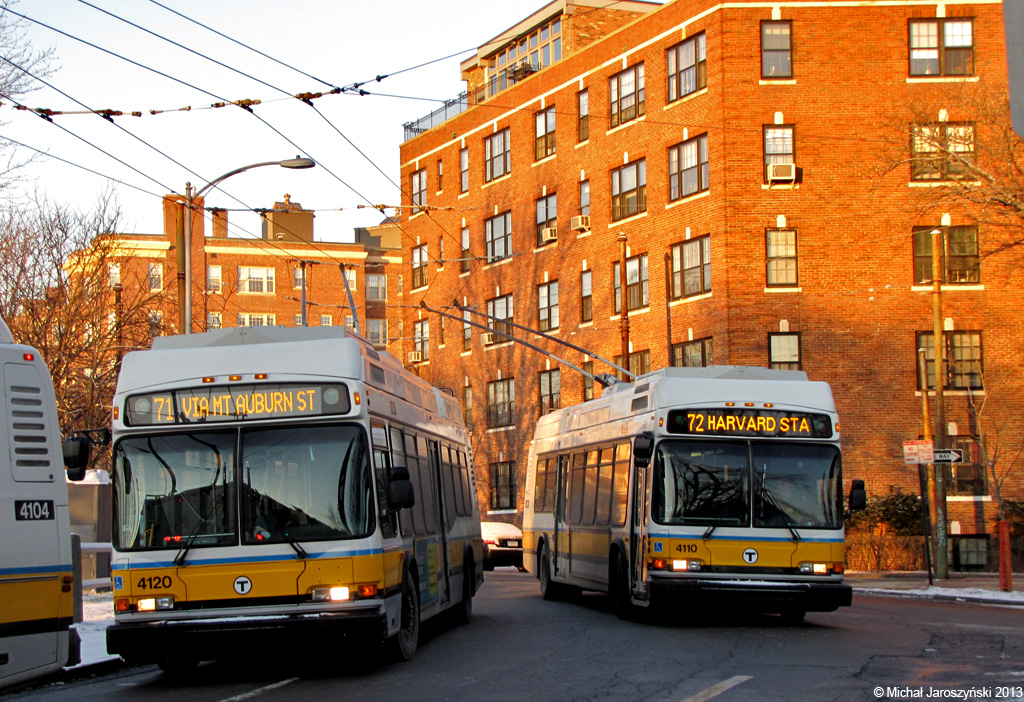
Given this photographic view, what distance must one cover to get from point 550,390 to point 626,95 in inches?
415

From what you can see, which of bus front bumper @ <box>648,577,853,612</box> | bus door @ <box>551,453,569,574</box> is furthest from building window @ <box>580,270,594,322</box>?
bus front bumper @ <box>648,577,853,612</box>

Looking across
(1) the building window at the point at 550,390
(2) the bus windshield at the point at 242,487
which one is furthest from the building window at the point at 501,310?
(2) the bus windshield at the point at 242,487

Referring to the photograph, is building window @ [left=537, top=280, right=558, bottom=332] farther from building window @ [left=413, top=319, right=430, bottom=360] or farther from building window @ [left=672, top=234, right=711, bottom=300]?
building window @ [left=413, top=319, right=430, bottom=360]

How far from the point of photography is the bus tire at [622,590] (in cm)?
1756

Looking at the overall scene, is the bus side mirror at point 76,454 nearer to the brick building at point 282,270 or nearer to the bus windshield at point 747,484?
the bus windshield at point 747,484

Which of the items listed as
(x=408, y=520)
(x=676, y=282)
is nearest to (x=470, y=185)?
(x=676, y=282)

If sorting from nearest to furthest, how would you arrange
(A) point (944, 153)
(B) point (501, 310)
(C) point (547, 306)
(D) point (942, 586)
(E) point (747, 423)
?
(E) point (747, 423) → (A) point (944, 153) → (D) point (942, 586) → (C) point (547, 306) → (B) point (501, 310)

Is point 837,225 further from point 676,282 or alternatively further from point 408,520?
point 408,520

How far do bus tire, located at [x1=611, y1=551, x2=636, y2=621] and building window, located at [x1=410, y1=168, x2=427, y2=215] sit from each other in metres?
37.6

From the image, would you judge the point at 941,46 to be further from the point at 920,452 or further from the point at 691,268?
the point at 920,452

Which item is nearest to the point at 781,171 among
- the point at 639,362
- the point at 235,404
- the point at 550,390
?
the point at 639,362

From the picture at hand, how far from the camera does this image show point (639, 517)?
16.9m

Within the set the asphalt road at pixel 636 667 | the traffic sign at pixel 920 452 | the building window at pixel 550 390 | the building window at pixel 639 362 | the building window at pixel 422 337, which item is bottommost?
the asphalt road at pixel 636 667

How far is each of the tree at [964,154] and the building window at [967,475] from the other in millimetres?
5327
